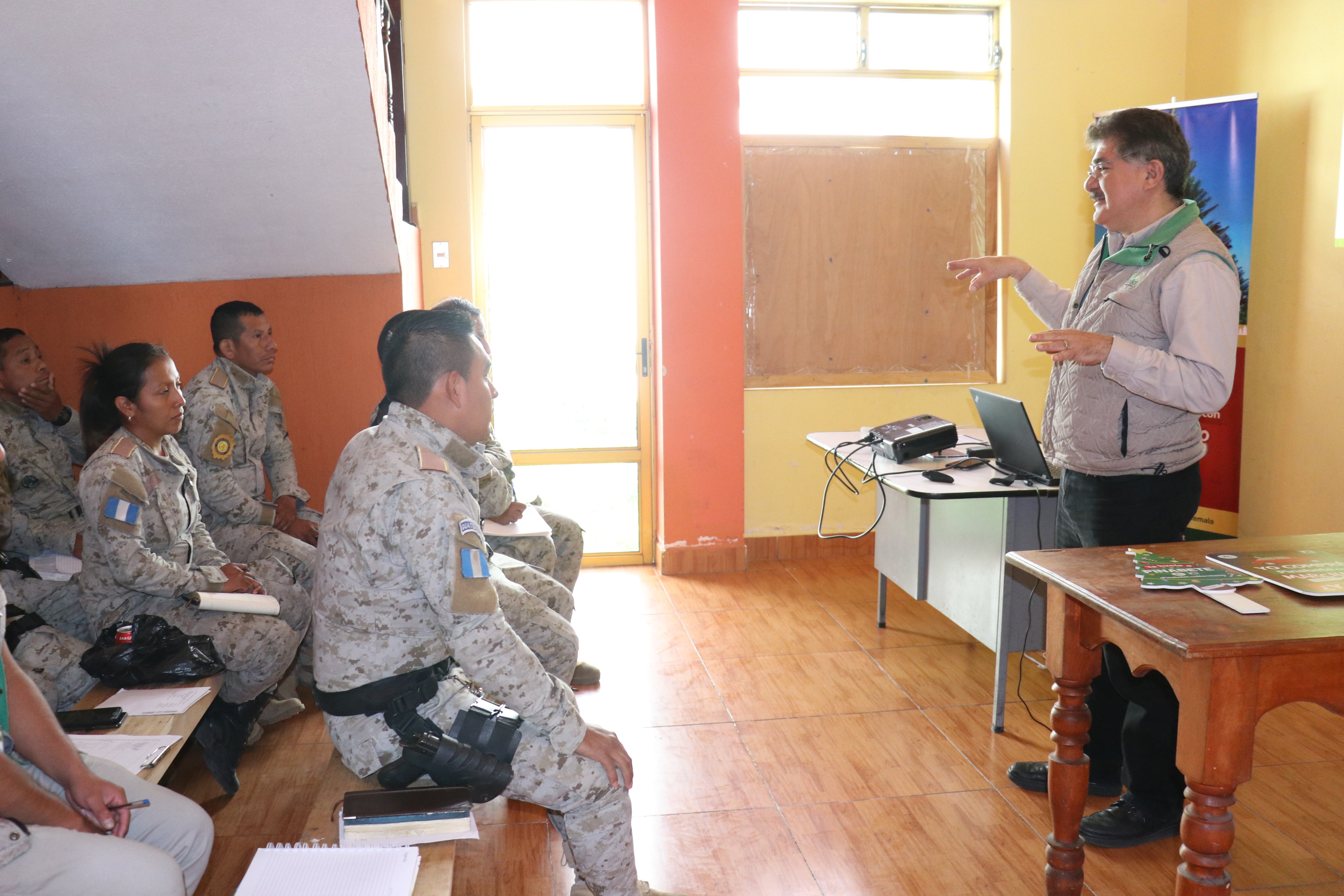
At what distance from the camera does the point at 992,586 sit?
3080 mm

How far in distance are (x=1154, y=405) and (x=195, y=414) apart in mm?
2949

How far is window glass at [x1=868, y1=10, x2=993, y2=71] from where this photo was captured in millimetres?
4867

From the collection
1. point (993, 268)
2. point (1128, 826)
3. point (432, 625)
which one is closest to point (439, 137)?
point (993, 268)

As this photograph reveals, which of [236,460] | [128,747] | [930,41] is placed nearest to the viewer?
[128,747]

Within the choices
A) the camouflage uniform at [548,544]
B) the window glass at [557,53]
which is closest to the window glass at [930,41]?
the window glass at [557,53]

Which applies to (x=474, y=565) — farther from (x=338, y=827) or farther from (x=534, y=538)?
(x=534, y=538)

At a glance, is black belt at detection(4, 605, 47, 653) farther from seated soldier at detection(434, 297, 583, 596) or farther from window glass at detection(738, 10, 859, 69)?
window glass at detection(738, 10, 859, 69)

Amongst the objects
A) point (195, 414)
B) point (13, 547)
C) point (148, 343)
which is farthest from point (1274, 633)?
point (13, 547)

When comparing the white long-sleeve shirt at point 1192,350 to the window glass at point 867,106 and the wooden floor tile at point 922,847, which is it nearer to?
the wooden floor tile at point 922,847

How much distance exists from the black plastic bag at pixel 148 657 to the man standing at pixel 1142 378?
7.09ft

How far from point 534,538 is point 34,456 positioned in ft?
5.47

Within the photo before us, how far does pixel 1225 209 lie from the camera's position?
443cm

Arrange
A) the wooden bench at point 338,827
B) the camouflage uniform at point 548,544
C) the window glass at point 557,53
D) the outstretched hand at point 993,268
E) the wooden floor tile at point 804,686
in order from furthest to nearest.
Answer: the window glass at point 557,53, the camouflage uniform at point 548,544, the wooden floor tile at point 804,686, the outstretched hand at point 993,268, the wooden bench at point 338,827

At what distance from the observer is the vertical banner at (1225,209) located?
14.3 feet
